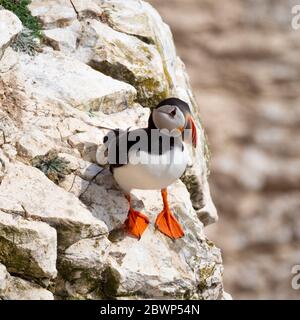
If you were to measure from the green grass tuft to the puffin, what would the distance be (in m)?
1.64

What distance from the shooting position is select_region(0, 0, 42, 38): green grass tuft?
31.9 feet

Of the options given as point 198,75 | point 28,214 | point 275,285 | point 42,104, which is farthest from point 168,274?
point 198,75

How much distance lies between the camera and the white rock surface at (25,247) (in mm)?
7660

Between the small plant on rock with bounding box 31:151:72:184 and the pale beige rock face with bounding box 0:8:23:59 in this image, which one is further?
the pale beige rock face with bounding box 0:8:23:59

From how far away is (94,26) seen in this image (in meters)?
9.98

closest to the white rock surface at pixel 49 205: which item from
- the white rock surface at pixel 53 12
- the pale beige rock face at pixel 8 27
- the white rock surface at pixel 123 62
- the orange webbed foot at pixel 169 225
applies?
the orange webbed foot at pixel 169 225

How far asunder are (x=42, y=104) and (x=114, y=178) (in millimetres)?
932

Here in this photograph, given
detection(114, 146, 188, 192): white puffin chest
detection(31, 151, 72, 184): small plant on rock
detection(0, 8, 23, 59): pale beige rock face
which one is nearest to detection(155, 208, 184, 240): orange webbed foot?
detection(114, 146, 188, 192): white puffin chest

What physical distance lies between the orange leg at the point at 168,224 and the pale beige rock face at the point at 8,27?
5.96 ft

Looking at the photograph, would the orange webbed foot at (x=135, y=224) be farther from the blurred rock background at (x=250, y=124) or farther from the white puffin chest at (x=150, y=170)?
the blurred rock background at (x=250, y=124)

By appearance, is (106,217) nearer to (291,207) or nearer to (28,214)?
(28,214)

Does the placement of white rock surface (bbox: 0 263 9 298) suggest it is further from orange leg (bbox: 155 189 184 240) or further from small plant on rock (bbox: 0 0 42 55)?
small plant on rock (bbox: 0 0 42 55)

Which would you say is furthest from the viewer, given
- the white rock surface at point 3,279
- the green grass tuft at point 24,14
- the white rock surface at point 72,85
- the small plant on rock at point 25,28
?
the green grass tuft at point 24,14

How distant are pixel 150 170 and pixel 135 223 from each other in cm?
46
